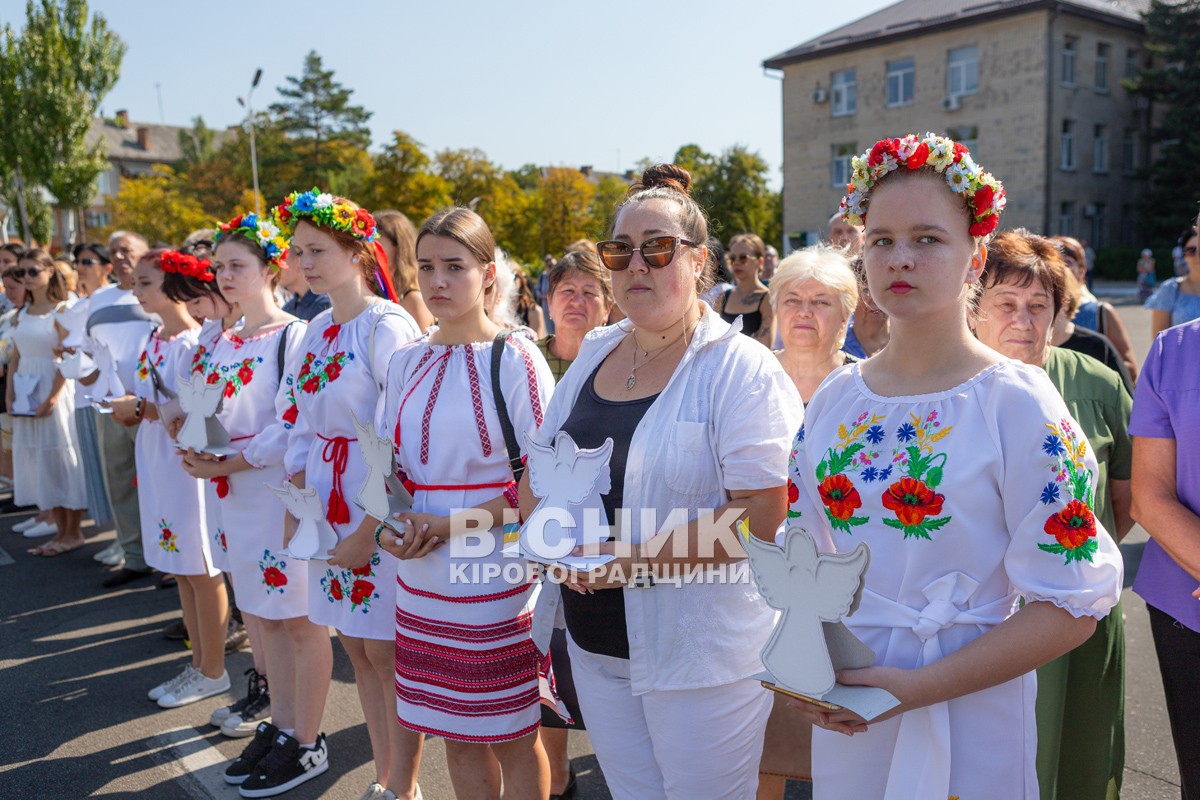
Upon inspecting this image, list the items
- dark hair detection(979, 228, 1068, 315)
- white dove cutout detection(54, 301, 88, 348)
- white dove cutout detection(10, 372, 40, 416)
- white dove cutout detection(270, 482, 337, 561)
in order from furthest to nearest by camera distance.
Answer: white dove cutout detection(10, 372, 40, 416) → white dove cutout detection(54, 301, 88, 348) → white dove cutout detection(270, 482, 337, 561) → dark hair detection(979, 228, 1068, 315)

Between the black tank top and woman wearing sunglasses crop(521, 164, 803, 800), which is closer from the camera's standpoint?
woman wearing sunglasses crop(521, 164, 803, 800)

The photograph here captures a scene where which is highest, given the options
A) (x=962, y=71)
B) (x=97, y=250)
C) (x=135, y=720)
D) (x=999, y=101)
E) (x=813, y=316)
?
(x=962, y=71)

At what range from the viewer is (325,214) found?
3477 millimetres

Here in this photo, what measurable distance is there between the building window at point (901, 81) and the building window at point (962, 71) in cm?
134

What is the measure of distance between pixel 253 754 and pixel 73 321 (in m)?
4.99

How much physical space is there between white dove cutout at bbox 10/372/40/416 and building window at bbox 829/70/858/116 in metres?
33.2

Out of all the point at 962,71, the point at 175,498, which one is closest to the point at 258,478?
the point at 175,498

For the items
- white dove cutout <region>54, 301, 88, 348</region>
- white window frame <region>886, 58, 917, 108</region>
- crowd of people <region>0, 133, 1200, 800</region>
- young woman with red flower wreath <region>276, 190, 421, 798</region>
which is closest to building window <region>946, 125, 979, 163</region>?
white window frame <region>886, 58, 917, 108</region>

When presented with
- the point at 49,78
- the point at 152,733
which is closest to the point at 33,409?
the point at 152,733

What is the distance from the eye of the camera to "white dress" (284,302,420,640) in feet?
10.8

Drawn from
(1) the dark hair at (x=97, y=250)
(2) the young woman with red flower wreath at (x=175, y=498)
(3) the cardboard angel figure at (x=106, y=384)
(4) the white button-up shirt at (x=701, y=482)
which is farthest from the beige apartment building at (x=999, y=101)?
(4) the white button-up shirt at (x=701, y=482)

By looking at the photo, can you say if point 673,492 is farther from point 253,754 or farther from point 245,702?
point 245,702

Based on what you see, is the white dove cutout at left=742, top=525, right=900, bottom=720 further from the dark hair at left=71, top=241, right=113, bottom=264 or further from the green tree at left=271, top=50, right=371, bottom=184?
the green tree at left=271, top=50, right=371, bottom=184

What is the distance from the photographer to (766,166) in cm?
3697
